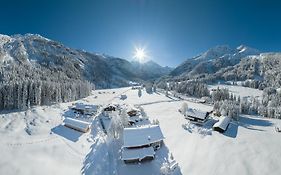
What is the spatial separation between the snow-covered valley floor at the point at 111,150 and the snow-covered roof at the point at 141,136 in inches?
142

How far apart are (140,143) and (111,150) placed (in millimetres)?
7224

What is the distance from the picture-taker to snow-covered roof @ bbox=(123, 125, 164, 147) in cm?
4328

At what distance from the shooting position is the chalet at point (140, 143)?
40.2 meters

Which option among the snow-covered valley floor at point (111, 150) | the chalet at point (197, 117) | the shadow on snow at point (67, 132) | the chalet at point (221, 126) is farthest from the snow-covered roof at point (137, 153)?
the chalet at point (197, 117)

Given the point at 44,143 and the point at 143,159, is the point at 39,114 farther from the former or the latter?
the point at 143,159

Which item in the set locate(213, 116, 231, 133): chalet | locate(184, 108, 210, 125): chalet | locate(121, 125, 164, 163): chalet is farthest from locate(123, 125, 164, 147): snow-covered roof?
locate(184, 108, 210, 125): chalet

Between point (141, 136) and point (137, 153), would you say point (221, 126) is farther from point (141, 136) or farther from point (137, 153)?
point (137, 153)

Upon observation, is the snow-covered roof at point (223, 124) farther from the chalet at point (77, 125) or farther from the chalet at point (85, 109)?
the chalet at point (85, 109)

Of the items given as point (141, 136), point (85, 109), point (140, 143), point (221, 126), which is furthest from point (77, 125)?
point (221, 126)

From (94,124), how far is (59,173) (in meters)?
31.2

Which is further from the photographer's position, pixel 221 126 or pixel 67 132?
pixel 221 126

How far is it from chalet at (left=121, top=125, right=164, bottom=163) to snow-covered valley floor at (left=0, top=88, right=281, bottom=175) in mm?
1502

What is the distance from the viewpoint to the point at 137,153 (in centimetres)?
4100

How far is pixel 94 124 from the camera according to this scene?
210 ft
